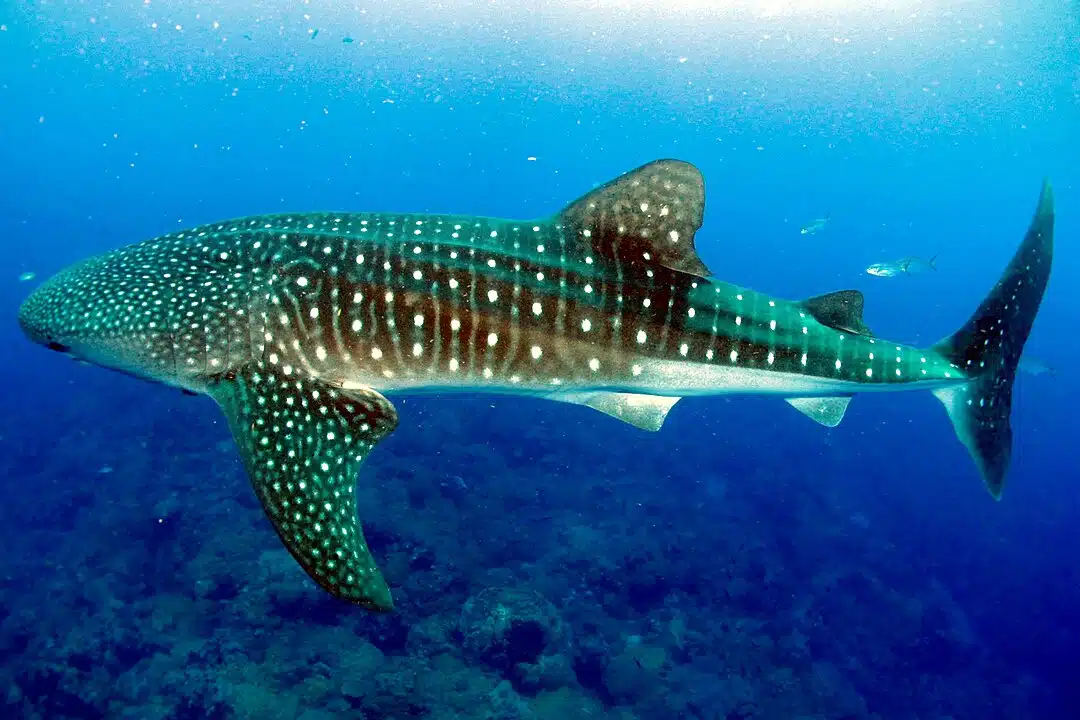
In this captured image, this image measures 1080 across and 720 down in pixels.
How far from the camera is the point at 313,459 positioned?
4.15 meters

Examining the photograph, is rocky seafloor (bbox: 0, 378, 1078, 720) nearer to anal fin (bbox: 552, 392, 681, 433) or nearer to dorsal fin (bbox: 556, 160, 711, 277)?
anal fin (bbox: 552, 392, 681, 433)

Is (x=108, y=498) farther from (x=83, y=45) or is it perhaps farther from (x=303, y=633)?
(x=83, y=45)

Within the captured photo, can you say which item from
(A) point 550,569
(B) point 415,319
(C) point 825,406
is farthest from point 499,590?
(B) point 415,319

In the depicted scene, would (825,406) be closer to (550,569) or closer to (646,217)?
(646,217)

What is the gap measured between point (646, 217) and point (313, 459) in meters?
2.95

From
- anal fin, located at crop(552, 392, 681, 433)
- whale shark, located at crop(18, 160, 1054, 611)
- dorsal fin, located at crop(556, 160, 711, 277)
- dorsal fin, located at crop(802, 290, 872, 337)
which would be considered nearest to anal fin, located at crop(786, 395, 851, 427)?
whale shark, located at crop(18, 160, 1054, 611)

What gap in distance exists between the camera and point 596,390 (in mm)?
4980

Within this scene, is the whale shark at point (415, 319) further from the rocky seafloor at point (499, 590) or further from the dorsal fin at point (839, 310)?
the rocky seafloor at point (499, 590)

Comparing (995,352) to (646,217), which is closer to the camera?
(646,217)

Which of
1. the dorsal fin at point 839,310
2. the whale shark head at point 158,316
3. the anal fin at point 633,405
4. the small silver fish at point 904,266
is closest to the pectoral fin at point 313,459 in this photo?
the whale shark head at point 158,316

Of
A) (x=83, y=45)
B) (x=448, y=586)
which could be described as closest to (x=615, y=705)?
(x=448, y=586)

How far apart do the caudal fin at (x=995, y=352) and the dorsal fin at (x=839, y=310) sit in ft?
3.38

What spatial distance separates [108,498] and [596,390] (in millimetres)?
18336

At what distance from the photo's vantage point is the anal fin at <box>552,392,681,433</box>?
5.09 m
